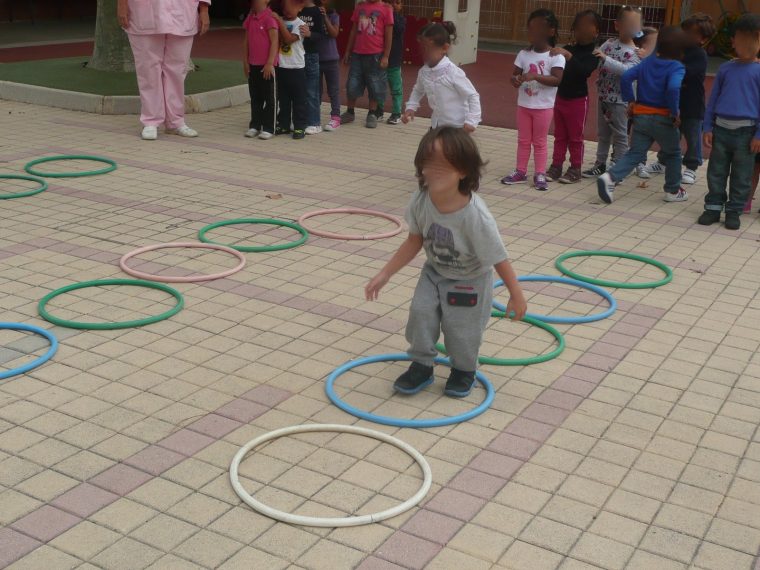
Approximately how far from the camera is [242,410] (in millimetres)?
4824

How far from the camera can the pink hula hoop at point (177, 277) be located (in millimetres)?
6594

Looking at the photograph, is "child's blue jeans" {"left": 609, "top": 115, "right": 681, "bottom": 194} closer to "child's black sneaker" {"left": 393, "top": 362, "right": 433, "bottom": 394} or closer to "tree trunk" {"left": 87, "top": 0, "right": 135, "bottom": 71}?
"child's black sneaker" {"left": 393, "top": 362, "right": 433, "bottom": 394}

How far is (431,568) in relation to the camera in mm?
3621

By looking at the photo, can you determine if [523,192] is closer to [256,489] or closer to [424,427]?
[424,427]

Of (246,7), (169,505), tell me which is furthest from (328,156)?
(246,7)

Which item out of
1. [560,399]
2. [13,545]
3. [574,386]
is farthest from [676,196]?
[13,545]

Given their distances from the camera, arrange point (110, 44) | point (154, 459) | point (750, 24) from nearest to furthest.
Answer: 1. point (154, 459)
2. point (750, 24)
3. point (110, 44)

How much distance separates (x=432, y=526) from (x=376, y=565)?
1.20 feet

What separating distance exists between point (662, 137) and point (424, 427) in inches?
209

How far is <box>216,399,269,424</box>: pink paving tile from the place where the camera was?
15.6ft

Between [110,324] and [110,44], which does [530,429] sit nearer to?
[110,324]

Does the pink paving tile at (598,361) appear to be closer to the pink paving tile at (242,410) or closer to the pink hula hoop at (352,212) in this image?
the pink paving tile at (242,410)

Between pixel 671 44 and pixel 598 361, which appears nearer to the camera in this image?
pixel 598 361

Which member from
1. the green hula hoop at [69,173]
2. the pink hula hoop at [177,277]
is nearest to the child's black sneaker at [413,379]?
the pink hula hoop at [177,277]
